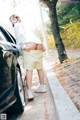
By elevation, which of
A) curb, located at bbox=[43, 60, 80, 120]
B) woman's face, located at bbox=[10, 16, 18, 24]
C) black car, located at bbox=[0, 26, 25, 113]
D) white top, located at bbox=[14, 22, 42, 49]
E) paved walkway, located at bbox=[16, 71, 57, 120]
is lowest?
paved walkway, located at bbox=[16, 71, 57, 120]

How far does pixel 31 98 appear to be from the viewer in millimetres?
6453

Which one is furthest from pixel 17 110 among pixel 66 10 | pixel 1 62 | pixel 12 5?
pixel 66 10

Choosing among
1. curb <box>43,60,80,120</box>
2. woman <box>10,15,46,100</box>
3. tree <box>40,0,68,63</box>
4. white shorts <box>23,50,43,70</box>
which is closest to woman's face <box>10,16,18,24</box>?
woman <box>10,15,46,100</box>

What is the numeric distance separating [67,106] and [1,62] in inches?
47.5

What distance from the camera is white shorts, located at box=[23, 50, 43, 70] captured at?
6590mm

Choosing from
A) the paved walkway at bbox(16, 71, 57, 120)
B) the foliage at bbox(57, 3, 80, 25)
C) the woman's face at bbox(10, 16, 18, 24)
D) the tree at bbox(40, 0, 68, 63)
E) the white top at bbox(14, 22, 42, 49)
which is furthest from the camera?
the foliage at bbox(57, 3, 80, 25)

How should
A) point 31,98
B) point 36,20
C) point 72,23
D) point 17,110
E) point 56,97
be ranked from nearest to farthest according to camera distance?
point 17,110
point 56,97
point 31,98
point 72,23
point 36,20

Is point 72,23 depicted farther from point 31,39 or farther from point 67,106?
point 67,106

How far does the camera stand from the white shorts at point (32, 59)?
659 centimetres

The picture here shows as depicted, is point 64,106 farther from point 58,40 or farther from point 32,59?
point 58,40

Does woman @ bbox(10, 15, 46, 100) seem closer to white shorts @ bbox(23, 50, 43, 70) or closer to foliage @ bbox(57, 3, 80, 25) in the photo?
white shorts @ bbox(23, 50, 43, 70)

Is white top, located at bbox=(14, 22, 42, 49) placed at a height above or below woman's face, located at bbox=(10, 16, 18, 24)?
below

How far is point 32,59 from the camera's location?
6641 mm

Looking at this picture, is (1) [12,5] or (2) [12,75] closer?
(2) [12,75]
